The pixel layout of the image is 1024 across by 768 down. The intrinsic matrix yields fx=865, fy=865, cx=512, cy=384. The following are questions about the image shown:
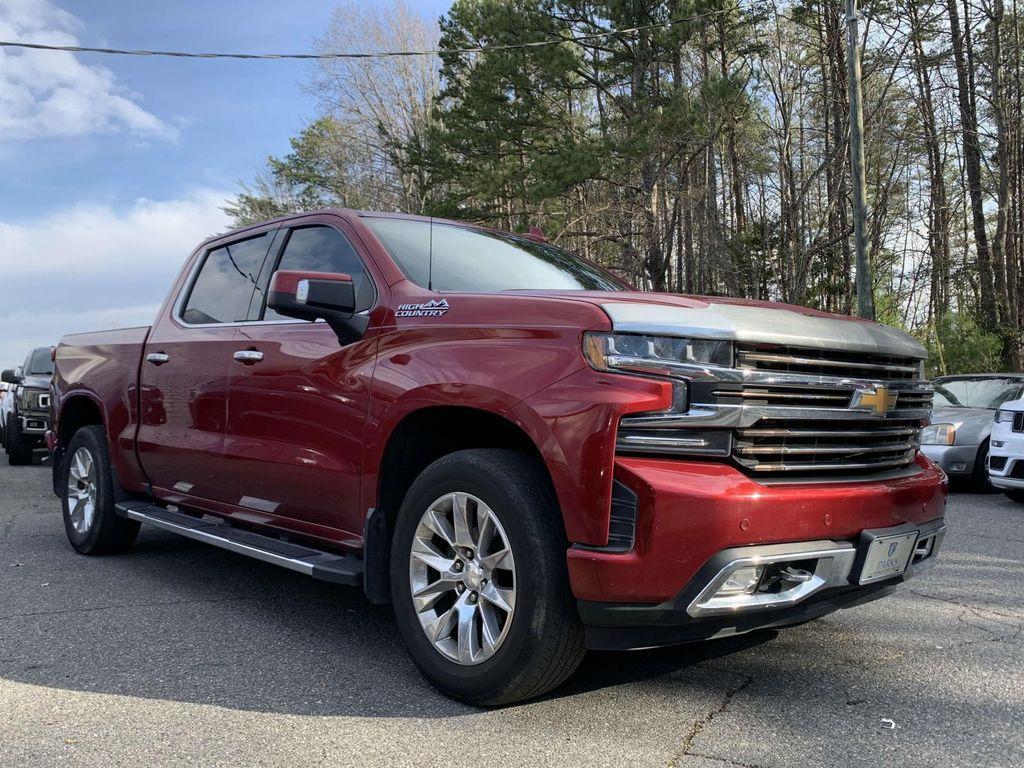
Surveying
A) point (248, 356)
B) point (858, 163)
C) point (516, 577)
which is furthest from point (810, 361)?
point (858, 163)

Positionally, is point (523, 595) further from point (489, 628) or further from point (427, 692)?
point (427, 692)

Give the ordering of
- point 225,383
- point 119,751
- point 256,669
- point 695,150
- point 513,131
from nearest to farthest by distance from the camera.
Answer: point 119,751 < point 256,669 < point 225,383 < point 695,150 < point 513,131

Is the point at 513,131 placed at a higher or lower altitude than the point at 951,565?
higher

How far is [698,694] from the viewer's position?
125 inches

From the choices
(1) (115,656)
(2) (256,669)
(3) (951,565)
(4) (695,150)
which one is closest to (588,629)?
(2) (256,669)

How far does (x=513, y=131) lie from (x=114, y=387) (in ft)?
62.8

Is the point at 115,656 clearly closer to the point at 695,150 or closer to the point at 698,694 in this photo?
the point at 698,694

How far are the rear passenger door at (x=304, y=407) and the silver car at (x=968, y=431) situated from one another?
727cm

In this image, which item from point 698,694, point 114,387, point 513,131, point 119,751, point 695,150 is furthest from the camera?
point 513,131

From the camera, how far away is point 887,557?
117 inches

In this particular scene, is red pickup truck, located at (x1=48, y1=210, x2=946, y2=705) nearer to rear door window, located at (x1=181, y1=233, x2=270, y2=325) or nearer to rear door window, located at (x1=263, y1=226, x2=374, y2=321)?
rear door window, located at (x1=263, y1=226, x2=374, y2=321)

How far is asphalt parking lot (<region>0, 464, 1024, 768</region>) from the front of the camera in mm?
2688

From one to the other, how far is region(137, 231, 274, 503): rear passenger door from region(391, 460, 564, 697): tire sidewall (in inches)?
61.3

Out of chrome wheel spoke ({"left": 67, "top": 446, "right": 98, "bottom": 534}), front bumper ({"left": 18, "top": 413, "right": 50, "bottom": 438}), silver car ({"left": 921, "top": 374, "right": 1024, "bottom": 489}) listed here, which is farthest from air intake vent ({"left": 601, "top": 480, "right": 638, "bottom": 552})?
front bumper ({"left": 18, "top": 413, "right": 50, "bottom": 438})
